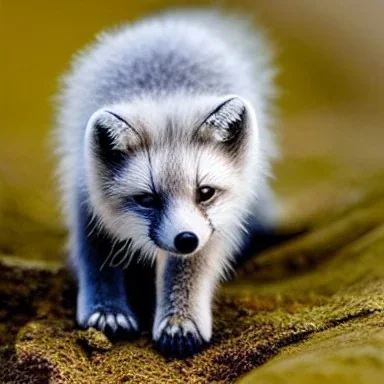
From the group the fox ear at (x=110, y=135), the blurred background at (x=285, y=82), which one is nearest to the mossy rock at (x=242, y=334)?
the fox ear at (x=110, y=135)

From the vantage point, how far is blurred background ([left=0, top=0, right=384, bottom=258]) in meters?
3.18

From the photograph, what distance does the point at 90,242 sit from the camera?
5.80ft

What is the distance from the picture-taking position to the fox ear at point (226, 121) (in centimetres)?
157

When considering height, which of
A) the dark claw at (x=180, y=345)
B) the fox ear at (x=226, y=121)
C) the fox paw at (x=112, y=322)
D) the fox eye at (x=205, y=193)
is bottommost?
the dark claw at (x=180, y=345)

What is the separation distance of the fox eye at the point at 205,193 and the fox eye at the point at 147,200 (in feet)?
0.27

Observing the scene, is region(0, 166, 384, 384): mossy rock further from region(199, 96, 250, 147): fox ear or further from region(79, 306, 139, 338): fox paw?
region(199, 96, 250, 147): fox ear

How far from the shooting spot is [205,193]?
1.55m

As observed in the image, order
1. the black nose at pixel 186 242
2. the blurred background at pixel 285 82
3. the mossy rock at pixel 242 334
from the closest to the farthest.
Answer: the mossy rock at pixel 242 334 < the black nose at pixel 186 242 < the blurred background at pixel 285 82

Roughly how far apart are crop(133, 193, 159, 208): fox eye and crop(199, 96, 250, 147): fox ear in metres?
0.16

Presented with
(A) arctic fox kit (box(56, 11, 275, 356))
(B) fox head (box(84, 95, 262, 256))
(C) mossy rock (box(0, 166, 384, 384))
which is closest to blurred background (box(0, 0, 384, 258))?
(C) mossy rock (box(0, 166, 384, 384))

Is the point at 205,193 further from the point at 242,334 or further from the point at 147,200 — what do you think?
the point at 242,334

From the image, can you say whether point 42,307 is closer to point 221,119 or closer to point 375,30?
point 221,119

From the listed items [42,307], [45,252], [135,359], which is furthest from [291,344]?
[45,252]

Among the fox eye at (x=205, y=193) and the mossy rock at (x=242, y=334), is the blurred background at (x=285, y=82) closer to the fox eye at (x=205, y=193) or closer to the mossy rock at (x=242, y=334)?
the mossy rock at (x=242, y=334)
